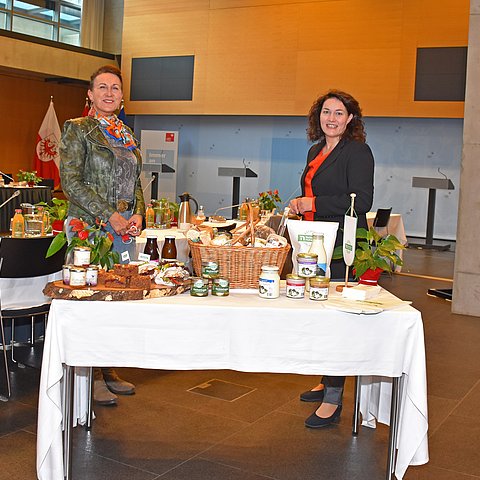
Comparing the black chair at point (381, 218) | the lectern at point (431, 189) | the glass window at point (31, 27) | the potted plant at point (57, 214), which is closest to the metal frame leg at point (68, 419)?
the potted plant at point (57, 214)

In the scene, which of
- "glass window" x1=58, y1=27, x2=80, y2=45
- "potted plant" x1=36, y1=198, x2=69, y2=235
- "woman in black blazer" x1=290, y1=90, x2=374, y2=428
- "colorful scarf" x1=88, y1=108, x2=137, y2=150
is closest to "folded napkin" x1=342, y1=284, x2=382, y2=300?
"woman in black blazer" x1=290, y1=90, x2=374, y2=428

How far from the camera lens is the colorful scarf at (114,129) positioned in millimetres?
3656

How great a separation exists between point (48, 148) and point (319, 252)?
13.1 m

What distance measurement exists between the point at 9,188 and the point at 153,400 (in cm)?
632

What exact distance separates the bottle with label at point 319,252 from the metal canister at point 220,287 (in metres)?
0.39

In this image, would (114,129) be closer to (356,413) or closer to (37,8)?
(356,413)

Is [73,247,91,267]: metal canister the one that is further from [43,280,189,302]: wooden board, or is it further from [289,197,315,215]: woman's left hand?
[289,197,315,215]: woman's left hand

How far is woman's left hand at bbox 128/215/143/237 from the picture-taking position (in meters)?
3.55

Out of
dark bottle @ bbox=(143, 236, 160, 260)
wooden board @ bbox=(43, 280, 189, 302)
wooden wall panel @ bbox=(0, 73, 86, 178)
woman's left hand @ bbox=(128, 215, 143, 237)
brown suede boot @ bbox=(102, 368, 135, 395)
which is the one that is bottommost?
brown suede boot @ bbox=(102, 368, 135, 395)

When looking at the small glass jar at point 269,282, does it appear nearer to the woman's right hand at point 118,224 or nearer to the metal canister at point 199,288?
the metal canister at point 199,288

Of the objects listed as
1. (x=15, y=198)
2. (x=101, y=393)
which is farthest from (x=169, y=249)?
(x=15, y=198)

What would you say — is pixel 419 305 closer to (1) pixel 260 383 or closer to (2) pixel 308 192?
(1) pixel 260 383

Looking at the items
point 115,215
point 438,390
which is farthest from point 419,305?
point 115,215

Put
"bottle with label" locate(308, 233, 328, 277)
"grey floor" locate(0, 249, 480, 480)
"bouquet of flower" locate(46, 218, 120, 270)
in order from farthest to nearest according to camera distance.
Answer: "grey floor" locate(0, 249, 480, 480) < "bottle with label" locate(308, 233, 328, 277) < "bouquet of flower" locate(46, 218, 120, 270)
